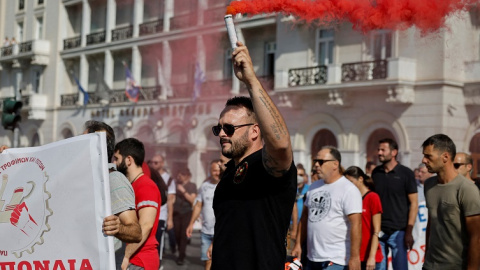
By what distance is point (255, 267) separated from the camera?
12.1 feet

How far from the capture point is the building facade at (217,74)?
2117 cm

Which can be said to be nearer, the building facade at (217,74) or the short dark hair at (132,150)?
the short dark hair at (132,150)

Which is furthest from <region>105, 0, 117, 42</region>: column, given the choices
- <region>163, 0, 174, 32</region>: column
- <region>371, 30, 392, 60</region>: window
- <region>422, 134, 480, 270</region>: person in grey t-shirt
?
<region>422, 134, 480, 270</region>: person in grey t-shirt

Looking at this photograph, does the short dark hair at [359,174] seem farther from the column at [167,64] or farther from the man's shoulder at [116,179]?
the column at [167,64]

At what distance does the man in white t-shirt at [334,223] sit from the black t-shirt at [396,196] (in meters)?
1.89

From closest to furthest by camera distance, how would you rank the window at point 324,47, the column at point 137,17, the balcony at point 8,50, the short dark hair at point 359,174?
the short dark hair at point 359,174 < the window at point 324,47 < the column at point 137,17 < the balcony at point 8,50

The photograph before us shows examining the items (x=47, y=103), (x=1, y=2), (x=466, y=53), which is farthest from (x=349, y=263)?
(x=47, y=103)

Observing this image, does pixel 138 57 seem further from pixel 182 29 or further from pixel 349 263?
pixel 349 263

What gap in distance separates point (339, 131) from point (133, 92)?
9447mm

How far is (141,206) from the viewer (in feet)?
18.2

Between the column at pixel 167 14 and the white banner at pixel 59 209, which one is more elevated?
the column at pixel 167 14

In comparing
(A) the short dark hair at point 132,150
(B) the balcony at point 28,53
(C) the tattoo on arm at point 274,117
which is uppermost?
(B) the balcony at point 28,53

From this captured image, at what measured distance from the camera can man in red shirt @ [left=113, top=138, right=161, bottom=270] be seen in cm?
544

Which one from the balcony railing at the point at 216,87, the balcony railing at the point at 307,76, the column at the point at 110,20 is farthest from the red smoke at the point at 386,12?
the column at the point at 110,20
